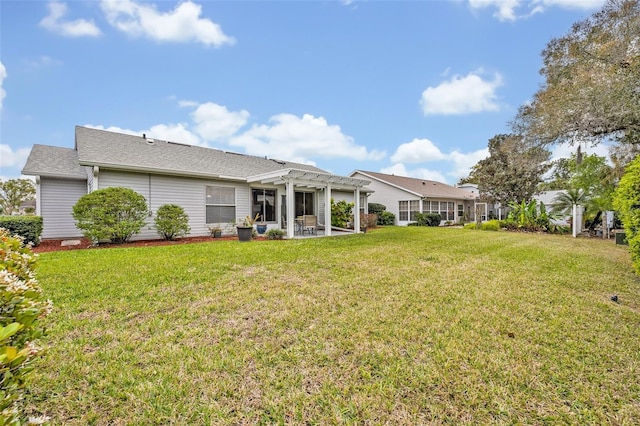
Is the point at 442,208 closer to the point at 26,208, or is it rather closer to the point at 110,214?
the point at 110,214

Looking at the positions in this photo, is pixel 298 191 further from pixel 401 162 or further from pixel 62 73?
pixel 401 162

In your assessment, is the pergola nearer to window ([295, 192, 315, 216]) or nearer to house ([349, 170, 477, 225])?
window ([295, 192, 315, 216])

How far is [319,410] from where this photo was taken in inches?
85.0

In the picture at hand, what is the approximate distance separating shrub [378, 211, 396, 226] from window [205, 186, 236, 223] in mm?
13403

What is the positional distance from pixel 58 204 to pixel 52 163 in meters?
1.85

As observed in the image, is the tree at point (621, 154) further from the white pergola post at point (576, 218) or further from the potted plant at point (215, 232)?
the potted plant at point (215, 232)

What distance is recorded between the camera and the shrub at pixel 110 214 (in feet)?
30.8

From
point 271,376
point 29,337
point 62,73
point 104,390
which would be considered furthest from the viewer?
point 62,73

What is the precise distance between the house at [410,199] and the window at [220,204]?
14.1m

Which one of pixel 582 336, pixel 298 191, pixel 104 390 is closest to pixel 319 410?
pixel 104 390

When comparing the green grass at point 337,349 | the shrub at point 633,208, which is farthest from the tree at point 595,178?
the green grass at point 337,349

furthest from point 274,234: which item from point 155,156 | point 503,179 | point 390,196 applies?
point 503,179

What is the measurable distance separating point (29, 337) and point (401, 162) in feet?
129

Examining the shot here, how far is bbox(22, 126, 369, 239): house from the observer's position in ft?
36.3
